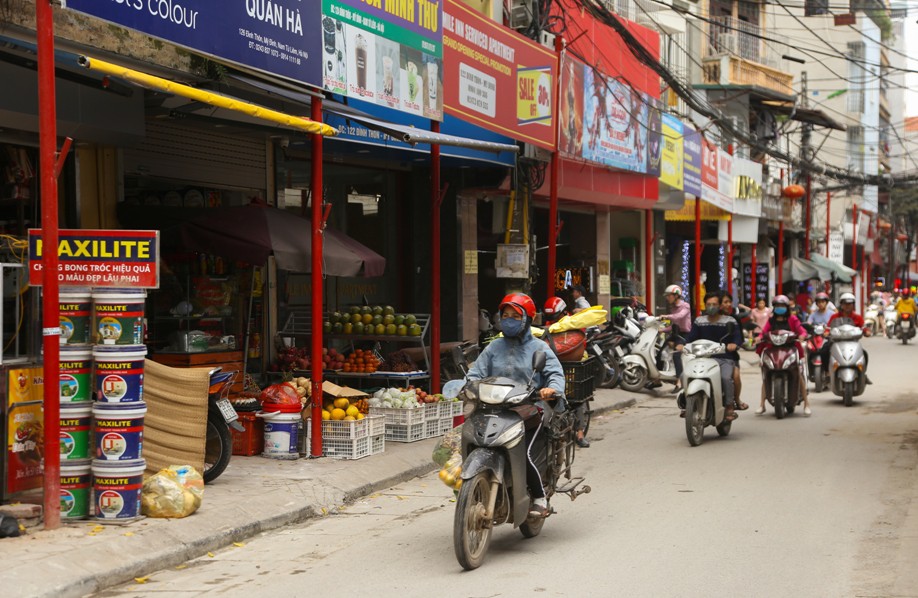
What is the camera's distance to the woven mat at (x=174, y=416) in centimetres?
890

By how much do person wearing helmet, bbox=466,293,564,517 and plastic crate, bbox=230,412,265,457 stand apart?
3921mm

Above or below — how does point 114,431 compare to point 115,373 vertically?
below

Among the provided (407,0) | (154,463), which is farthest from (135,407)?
(407,0)

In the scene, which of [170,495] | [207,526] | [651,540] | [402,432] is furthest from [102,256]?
[402,432]

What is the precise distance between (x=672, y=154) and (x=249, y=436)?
16327 millimetres

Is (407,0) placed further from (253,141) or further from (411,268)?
(411,268)

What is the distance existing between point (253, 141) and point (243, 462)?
5.52 metres

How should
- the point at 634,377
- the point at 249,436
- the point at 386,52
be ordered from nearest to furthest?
the point at 249,436 → the point at 386,52 → the point at 634,377

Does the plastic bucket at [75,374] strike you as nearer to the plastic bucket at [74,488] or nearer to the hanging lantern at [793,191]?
the plastic bucket at [74,488]

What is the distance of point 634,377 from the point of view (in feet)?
64.7

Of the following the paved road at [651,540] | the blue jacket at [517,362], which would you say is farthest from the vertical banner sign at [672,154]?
the blue jacket at [517,362]

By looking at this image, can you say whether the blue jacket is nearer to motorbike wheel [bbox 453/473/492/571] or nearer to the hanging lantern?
motorbike wheel [bbox 453/473/492/571]

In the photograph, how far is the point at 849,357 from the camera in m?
17.3

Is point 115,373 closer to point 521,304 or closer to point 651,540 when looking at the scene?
point 521,304
